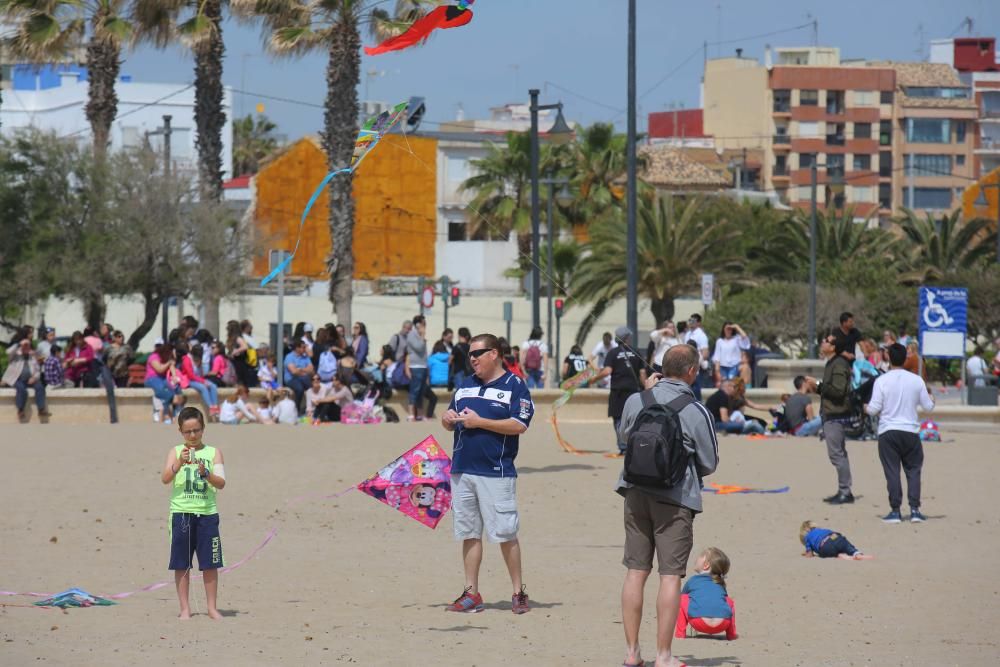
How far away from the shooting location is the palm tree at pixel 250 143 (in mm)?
87250

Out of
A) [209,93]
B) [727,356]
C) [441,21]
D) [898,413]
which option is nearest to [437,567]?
[441,21]

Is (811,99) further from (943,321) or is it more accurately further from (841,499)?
(841,499)

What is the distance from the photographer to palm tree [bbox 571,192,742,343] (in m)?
44.6

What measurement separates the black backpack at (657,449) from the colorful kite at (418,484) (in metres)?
2.99

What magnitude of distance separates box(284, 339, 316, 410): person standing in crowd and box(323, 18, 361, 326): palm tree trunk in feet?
25.8

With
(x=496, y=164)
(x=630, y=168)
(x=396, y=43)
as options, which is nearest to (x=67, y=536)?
(x=396, y=43)

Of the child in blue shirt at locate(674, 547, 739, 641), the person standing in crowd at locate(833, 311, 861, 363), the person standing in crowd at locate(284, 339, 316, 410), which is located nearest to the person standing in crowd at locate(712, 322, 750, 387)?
the person standing in crowd at locate(284, 339, 316, 410)

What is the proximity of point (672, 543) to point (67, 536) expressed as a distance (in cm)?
685

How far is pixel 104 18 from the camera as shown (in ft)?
101

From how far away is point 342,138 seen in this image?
30500 millimetres

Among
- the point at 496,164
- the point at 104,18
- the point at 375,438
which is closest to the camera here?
the point at 375,438

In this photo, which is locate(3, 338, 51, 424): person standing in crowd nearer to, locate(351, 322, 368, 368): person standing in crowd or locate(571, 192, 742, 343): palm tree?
locate(351, 322, 368, 368): person standing in crowd

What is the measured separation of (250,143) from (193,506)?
273 ft

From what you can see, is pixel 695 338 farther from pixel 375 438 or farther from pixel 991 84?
pixel 991 84
